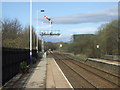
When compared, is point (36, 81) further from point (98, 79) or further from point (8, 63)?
point (98, 79)

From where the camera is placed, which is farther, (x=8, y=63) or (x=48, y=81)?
(x=48, y=81)

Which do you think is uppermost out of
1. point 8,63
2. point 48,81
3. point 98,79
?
point 8,63

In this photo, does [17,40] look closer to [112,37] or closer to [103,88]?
[103,88]

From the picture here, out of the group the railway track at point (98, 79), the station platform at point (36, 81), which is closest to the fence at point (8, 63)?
the station platform at point (36, 81)

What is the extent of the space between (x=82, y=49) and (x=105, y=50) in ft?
40.9

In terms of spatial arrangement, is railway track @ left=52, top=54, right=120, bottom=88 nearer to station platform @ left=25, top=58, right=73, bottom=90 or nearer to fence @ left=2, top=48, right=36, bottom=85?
station platform @ left=25, top=58, right=73, bottom=90

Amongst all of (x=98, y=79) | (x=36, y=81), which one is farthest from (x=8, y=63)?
(x=98, y=79)

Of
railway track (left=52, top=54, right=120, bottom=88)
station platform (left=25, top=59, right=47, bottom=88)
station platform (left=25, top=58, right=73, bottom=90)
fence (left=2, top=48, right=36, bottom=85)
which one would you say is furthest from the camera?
railway track (left=52, top=54, right=120, bottom=88)

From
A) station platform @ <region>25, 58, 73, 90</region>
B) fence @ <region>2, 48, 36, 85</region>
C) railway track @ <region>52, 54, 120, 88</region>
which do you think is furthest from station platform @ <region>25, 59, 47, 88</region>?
railway track @ <region>52, 54, 120, 88</region>

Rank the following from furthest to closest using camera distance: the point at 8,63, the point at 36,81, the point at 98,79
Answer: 1. the point at 98,79
2. the point at 36,81
3. the point at 8,63

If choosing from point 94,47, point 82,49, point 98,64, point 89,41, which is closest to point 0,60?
point 98,64

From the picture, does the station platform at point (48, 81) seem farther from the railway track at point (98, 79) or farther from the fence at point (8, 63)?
the railway track at point (98, 79)

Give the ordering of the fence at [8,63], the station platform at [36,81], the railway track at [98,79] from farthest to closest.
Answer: the railway track at [98,79]
the station platform at [36,81]
the fence at [8,63]

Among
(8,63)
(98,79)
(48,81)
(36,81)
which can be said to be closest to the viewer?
(8,63)
